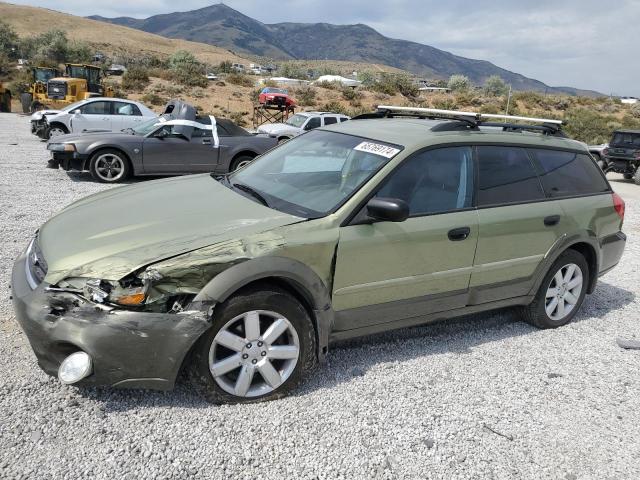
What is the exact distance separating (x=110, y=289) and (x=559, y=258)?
11.6ft

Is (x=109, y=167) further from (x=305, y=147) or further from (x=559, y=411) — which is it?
(x=559, y=411)

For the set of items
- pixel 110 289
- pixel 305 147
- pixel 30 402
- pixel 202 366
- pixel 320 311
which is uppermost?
pixel 305 147

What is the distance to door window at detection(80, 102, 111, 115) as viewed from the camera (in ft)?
46.4

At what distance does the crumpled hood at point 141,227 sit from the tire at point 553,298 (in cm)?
239

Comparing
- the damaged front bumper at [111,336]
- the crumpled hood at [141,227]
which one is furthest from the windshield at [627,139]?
the damaged front bumper at [111,336]

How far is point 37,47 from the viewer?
53.0 meters

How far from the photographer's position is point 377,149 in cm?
361

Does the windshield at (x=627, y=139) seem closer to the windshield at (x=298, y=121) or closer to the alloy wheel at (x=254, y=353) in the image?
the windshield at (x=298, y=121)

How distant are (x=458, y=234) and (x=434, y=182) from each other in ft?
1.32

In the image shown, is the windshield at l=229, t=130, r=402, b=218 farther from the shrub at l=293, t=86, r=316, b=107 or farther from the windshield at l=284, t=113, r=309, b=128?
the shrub at l=293, t=86, r=316, b=107

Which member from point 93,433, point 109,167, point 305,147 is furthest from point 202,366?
point 109,167

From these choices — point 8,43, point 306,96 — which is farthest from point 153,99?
point 8,43

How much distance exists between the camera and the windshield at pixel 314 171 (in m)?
3.37

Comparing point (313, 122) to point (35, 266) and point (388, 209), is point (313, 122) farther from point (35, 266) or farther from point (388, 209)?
point (35, 266)
